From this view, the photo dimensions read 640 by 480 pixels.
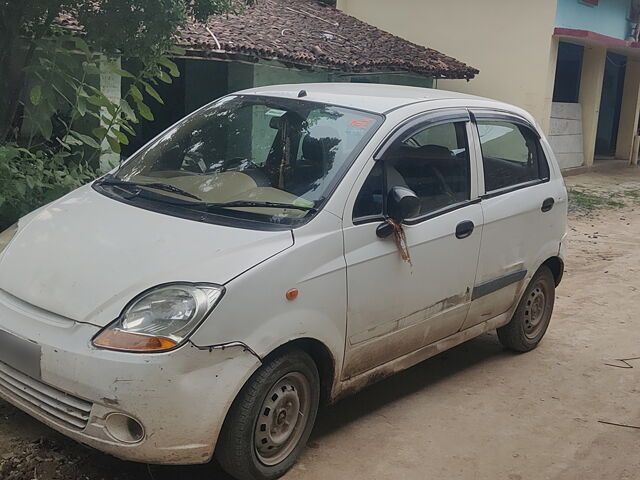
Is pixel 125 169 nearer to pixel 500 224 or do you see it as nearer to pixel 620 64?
pixel 500 224

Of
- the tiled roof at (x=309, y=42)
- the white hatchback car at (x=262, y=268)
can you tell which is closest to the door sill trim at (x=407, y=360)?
the white hatchback car at (x=262, y=268)

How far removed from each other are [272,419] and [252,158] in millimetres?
1467

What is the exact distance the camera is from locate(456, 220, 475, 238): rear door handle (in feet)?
13.9

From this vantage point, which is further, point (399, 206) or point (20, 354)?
point (399, 206)

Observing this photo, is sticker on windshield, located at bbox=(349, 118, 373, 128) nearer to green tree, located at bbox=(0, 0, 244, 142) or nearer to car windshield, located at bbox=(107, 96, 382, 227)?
car windshield, located at bbox=(107, 96, 382, 227)

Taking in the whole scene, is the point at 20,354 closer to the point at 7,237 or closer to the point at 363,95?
the point at 7,237

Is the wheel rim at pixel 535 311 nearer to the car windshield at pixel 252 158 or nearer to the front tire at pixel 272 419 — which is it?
the car windshield at pixel 252 158

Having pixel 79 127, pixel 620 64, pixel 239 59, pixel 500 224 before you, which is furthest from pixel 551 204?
pixel 620 64

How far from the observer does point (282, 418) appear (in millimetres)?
3385

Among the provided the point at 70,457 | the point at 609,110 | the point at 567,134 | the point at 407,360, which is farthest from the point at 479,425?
the point at 609,110

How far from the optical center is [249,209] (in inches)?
139

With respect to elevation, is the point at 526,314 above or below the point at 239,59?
below

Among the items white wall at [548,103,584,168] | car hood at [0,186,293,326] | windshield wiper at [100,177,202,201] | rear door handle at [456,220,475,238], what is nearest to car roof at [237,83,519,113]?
rear door handle at [456,220,475,238]

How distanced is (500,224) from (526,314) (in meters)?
1.03
